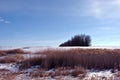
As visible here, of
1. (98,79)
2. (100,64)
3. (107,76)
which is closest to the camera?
(98,79)

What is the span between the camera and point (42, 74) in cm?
1080

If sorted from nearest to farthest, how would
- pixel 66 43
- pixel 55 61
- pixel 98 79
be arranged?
1. pixel 98 79
2. pixel 55 61
3. pixel 66 43

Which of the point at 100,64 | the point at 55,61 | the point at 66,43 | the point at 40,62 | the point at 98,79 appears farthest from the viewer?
the point at 66,43

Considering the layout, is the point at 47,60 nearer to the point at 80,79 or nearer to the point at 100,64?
the point at 100,64

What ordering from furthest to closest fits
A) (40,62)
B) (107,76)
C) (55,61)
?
(40,62) < (55,61) < (107,76)

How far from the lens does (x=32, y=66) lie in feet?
45.4

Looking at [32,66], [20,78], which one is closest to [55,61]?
[32,66]

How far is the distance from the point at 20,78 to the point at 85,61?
394 cm

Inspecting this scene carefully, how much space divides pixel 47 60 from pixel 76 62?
5.55 ft

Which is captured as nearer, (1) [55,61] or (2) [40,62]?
(1) [55,61]

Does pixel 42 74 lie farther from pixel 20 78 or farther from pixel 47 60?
pixel 47 60

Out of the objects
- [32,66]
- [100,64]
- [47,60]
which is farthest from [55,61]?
[100,64]

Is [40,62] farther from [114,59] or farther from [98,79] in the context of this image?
[98,79]

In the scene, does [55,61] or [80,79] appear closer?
[80,79]
